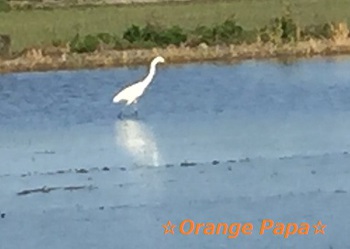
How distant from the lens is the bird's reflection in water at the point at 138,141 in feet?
51.3

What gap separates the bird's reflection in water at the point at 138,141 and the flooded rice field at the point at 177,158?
0.06 ft

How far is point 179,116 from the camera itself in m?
19.6

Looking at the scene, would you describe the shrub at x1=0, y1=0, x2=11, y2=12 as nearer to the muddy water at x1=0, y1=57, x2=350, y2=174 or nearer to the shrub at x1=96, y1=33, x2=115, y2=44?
the shrub at x1=96, y1=33, x2=115, y2=44

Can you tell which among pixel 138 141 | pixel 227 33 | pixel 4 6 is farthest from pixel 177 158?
pixel 4 6

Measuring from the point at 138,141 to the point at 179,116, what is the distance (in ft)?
8.55

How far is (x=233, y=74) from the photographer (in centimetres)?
2469

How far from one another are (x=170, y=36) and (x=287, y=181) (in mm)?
15965

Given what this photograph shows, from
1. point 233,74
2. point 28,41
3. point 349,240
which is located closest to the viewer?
point 349,240

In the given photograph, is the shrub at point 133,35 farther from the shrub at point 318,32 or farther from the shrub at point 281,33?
the shrub at point 318,32

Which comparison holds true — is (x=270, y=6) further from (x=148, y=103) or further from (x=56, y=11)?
(x=148, y=103)

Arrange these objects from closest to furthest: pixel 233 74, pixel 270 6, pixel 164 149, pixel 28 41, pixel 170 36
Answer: pixel 164 149
pixel 233 74
pixel 170 36
pixel 28 41
pixel 270 6

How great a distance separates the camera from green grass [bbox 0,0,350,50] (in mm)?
34562

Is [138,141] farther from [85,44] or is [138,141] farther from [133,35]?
[133,35]

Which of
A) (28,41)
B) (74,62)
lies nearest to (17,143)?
(74,62)
